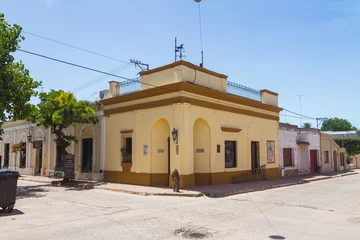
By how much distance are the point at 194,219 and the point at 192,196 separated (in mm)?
4644

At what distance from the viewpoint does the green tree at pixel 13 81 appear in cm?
1562

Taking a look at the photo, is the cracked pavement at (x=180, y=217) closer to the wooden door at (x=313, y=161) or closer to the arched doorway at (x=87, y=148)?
the arched doorway at (x=87, y=148)

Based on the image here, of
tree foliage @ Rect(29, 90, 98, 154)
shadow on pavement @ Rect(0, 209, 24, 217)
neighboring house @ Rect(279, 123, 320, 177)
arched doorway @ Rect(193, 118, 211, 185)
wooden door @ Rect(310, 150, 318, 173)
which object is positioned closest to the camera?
shadow on pavement @ Rect(0, 209, 24, 217)

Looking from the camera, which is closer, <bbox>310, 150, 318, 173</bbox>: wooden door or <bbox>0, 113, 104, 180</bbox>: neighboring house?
<bbox>0, 113, 104, 180</bbox>: neighboring house

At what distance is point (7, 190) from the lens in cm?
1030

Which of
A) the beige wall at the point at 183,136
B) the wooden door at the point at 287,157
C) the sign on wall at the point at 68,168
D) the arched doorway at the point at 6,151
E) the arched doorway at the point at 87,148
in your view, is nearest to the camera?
the beige wall at the point at 183,136

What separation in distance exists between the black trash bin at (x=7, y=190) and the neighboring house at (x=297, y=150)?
19.0 m

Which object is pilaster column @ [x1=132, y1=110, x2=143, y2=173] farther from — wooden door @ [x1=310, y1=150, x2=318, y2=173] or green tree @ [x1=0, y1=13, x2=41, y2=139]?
wooden door @ [x1=310, y1=150, x2=318, y2=173]

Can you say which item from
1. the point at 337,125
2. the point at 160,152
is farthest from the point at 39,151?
the point at 337,125

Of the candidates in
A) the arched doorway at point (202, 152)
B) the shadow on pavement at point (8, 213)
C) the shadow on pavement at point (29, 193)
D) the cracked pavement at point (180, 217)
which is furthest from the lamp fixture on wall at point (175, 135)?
the shadow on pavement at point (8, 213)

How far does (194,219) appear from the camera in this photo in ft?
29.1

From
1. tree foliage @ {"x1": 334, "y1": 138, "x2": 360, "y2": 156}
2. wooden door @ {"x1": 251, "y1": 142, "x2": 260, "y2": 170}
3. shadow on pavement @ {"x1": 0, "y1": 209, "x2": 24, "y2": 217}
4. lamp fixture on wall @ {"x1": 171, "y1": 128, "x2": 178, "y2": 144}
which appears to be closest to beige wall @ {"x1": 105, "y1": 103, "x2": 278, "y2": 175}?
lamp fixture on wall @ {"x1": 171, "y1": 128, "x2": 178, "y2": 144}

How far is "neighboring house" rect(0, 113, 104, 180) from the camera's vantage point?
20.5 meters

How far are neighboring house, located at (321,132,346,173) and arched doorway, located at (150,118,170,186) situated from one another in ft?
64.6
